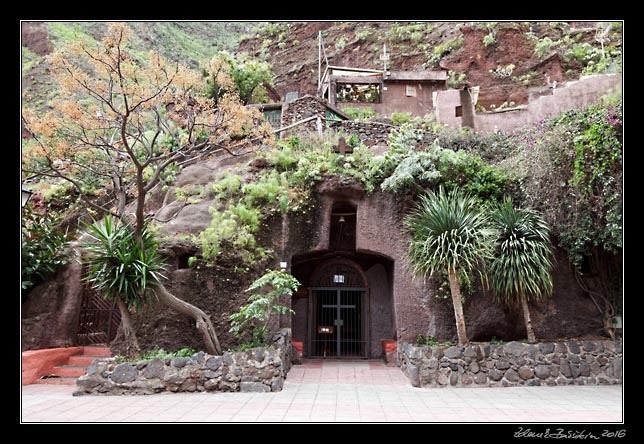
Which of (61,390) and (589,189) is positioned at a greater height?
(589,189)

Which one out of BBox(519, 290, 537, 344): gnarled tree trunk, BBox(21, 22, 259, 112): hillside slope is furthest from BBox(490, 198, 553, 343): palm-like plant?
BBox(21, 22, 259, 112): hillside slope

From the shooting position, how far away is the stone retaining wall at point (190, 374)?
900 centimetres

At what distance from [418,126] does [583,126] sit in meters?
7.69

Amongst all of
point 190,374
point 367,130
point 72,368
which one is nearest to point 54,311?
point 72,368

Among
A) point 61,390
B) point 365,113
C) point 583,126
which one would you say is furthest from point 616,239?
point 365,113

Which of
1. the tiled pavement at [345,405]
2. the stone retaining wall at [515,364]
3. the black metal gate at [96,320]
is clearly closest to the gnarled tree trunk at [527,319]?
the stone retaining wall at [515,364]

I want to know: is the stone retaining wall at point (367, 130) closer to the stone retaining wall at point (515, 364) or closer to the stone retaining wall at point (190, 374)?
the stone retaining wall at point (515, 364)

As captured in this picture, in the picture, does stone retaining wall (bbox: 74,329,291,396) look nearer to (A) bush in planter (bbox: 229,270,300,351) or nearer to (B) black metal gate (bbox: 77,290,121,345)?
(A) bush in planter (bbox: 229,270,300,351)

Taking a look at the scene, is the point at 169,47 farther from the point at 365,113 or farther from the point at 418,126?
the point at 418,126

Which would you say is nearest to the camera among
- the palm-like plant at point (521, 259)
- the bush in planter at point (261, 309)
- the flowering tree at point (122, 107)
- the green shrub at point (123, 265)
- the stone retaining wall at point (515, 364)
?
the flowering tree at point (122, 107)

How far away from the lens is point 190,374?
920 cm

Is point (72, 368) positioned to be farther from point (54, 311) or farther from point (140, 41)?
point (140, 41)

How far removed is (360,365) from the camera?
1323 cm
